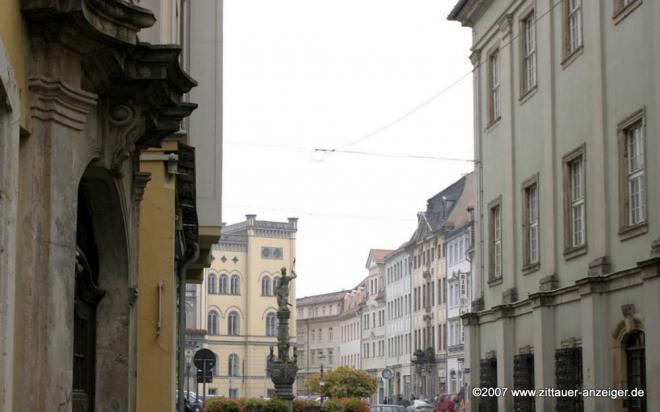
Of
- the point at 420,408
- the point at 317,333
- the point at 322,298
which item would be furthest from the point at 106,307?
the point at 322,298

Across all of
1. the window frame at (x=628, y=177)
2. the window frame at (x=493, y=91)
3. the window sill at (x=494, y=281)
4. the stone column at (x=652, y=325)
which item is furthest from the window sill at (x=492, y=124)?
the stone column at (x=652, y=325)

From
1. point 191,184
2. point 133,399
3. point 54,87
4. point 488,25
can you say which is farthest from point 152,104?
point 488,25

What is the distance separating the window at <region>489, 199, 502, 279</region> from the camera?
32656mm

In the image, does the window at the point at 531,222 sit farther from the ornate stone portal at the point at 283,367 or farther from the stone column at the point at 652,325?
the ornate stone portal at the point at 283,367

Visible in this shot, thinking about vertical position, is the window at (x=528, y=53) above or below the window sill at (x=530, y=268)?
above

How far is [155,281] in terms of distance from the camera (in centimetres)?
1527

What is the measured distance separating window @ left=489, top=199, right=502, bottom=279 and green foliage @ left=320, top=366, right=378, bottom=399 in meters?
69.7

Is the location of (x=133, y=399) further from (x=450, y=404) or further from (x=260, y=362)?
(x=260, y=362)

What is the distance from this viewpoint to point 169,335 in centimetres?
1556

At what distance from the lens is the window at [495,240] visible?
32.7m

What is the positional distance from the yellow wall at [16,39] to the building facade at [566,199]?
49.7 ft

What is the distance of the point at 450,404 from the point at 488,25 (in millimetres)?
31666

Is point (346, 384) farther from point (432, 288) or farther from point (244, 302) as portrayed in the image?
point (244, 302)

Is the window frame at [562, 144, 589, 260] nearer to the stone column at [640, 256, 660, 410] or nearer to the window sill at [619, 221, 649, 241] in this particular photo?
the window sill at [619, 221, 649, 241]
